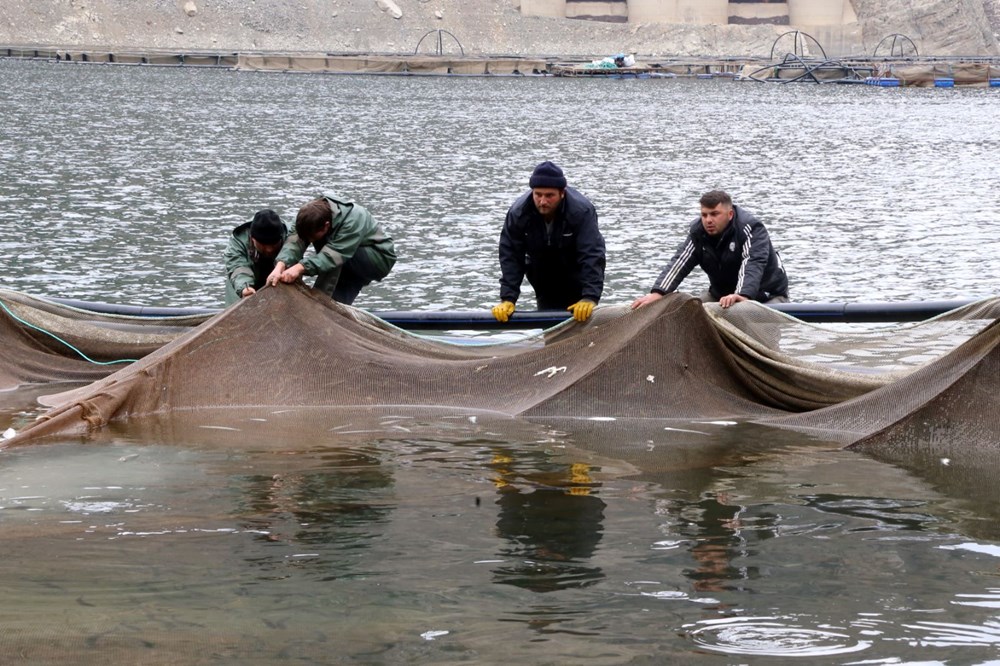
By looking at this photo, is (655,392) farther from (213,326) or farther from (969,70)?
(969,70)

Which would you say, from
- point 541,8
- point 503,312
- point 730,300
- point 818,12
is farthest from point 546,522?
point 818,12

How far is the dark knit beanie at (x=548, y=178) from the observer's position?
966 cm

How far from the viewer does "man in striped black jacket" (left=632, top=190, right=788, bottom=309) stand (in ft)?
33.0

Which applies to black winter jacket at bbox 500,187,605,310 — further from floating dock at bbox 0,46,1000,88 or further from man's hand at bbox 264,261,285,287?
floating dock at bbox 0,46,1000,88

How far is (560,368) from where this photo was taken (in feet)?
31.1

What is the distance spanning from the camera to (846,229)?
27.8 m

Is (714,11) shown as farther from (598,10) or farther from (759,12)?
(598,10)

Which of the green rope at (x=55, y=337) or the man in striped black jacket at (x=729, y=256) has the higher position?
the man in striped black jacket at (x=729, y=256)

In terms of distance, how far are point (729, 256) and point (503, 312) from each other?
190cm

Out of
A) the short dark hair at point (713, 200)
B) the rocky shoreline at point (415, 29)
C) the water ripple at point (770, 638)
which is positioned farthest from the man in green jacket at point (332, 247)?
the rocky shoreline at point (415, 29)

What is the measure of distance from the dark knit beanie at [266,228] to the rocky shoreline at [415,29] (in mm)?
117394

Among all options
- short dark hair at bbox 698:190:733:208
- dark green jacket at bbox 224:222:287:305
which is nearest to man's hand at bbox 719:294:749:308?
short dark hair at bbox 698:190:733:208

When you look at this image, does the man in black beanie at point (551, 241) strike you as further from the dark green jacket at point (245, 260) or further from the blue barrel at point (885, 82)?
the blue barrel at point (885, 82)

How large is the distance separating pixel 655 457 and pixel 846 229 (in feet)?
67.1
